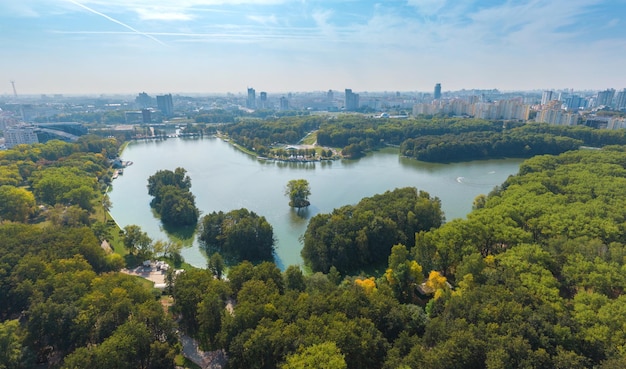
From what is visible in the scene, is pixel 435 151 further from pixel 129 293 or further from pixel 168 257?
pixel 129 293

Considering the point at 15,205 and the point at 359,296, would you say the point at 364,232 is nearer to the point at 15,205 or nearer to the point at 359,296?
the point at 359,296

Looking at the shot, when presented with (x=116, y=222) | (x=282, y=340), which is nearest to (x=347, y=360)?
(x=282, y=340)

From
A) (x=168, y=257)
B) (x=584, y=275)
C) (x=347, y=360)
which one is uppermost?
(x=584, y=275)

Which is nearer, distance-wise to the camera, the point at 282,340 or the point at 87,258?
the point at 282,340

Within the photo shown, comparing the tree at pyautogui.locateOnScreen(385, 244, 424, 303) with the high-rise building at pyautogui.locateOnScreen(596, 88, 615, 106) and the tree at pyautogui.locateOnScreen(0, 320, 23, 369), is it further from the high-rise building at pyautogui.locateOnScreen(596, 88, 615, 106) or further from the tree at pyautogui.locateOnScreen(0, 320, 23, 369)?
the high-rise building at pyautogui.locateOnScreen(596, 88, 615, 106)

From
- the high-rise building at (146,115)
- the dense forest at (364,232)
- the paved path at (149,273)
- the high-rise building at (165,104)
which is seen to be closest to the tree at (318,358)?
the dense forest at (364,232)

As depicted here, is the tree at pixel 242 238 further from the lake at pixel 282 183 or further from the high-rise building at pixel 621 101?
the high-rise building at pixel 621 101

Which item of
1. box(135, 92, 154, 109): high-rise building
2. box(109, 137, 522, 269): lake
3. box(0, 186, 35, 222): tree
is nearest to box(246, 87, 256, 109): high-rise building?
box(135, 92, 154, 109): high-rise building
